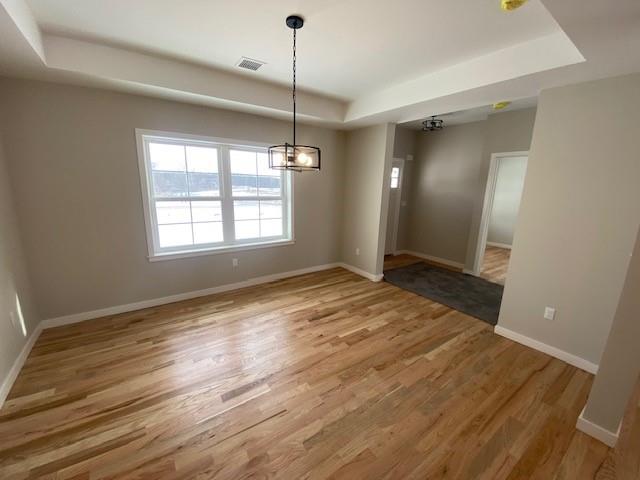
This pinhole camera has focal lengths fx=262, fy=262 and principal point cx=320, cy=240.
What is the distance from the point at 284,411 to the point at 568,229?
283 cm

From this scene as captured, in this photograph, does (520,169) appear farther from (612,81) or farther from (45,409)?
(45,409)

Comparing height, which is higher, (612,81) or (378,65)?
(378,65)

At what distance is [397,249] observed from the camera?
6141mm

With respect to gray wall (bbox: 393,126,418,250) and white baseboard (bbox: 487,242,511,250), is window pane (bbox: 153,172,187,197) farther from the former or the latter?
white baseboard (bbox: 487,242,511,250)

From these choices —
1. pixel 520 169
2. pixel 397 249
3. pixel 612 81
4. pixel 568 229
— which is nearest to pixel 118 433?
pixel 568 229

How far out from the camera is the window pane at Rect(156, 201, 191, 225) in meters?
3.26

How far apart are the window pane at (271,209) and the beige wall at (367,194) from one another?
129 centimetres

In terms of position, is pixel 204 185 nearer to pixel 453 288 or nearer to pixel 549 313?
pixel 453 288

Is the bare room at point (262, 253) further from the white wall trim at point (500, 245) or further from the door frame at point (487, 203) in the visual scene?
the white wall trim at point (500, 245)

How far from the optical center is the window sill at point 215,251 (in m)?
3.27

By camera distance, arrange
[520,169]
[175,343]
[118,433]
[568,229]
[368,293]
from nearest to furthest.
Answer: [118,433]
[568,229]
[175,343]
[368,293]
[520,169]

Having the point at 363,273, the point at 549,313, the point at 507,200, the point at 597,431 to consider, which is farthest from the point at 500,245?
the point at 597,431

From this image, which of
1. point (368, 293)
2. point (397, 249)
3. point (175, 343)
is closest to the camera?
point (175, 343)

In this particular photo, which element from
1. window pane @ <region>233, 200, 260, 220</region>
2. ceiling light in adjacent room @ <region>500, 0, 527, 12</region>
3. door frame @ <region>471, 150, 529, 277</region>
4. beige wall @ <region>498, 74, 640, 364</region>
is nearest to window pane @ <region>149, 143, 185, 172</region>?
window pane @ <region>233, 200, 260, 220</region>
